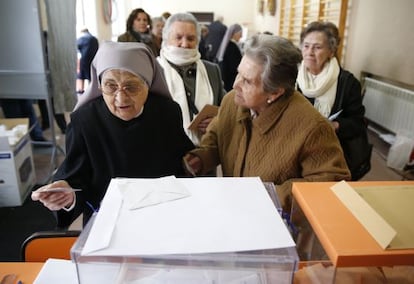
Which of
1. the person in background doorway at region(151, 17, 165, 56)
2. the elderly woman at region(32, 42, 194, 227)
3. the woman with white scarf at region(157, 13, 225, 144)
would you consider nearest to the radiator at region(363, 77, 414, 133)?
the woman with white scarf at region(157, 13, 225, 144)

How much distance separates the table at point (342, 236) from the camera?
1.69ft

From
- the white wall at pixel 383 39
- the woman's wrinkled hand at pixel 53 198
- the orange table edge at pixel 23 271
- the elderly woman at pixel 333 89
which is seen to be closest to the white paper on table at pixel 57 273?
the orange table edge at pixel 23 271

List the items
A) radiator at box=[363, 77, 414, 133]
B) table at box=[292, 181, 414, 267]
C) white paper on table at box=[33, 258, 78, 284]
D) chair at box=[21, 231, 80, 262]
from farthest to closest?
1. radiator at box=[363, 77, 414, 133]
2. chair at box=[21, 231, 80, 262]
3. white paper on table at box=[33, 258, 78, 284]
4. table at box=[292, 181, 414, 267]

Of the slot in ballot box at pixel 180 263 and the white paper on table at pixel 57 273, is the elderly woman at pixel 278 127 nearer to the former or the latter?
the slot in ballot box at pixel 180 263

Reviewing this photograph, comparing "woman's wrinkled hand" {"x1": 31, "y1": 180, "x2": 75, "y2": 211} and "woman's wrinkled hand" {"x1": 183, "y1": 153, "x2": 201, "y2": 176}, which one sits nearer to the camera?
"woman's wrinkled hand" {"x1": 31, "y1": 180, "x2": 75, "y2": 211}

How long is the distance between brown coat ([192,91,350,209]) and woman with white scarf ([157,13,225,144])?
0.67 metres

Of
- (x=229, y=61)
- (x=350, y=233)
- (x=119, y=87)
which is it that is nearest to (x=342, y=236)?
(x=350, y=233)

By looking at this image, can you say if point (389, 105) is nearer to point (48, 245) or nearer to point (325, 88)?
point (325, 88)

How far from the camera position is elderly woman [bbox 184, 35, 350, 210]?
1.11 m

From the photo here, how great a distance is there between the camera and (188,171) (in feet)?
4.31

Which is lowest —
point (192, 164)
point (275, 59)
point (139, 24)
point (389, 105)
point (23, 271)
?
point (389, 105)

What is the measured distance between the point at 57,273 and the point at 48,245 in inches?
11.3

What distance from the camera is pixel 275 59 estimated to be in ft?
3.69

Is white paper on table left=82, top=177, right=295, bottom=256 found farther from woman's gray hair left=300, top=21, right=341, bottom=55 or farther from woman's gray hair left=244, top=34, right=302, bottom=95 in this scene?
woman's gray hair left=300, top=21, right=341, bottom=55
